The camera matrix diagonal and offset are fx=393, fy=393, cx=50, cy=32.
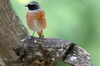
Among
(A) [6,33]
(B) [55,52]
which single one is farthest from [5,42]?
(B) [55,52]

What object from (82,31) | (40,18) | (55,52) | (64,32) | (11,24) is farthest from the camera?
(82,31)

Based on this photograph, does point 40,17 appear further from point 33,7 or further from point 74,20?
point 74,20

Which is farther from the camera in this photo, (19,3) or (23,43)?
(19,3)

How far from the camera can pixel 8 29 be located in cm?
298

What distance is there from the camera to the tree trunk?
2963 mm

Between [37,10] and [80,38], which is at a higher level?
[37,10]

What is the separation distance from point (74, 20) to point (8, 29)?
0.83 m

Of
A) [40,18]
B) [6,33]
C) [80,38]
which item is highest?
[40,18]

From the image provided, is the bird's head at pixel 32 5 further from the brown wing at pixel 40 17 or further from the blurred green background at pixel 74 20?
the blurred green background at pixel 74 20

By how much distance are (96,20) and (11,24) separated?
3.41 feet

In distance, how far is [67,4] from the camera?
143 inches

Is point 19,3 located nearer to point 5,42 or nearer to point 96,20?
point 5,42

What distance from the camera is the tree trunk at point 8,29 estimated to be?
9.72 feet

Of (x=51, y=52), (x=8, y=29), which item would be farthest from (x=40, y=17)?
(x=51, y=52)
